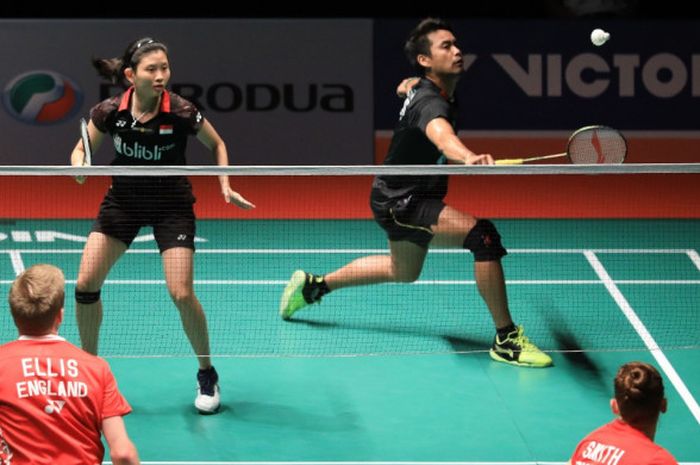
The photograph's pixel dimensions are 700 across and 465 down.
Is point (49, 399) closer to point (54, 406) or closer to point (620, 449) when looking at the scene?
point (54, 406)

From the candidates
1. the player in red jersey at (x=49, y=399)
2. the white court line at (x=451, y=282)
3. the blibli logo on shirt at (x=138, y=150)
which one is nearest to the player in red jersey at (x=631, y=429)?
the player in red jersey at (x=49, y=399)

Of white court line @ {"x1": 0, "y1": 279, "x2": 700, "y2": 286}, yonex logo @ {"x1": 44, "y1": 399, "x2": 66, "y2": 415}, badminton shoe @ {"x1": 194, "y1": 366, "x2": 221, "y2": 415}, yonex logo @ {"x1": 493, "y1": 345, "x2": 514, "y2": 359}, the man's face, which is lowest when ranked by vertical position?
badminton shoe @ {"x1": 194, "y1": 366, "x2": 221, "y2": 415}

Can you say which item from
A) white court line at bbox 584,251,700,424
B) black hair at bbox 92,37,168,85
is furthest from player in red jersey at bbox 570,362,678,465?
black hair at bbox 92,37,168,85

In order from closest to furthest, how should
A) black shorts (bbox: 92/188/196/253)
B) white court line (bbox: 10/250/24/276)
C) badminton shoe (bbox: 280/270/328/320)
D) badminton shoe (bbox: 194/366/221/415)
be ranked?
black shorts (bbox: 92/188/196/253) → badminton shoe (bbox: 194/366/221/415) → badminton shoe (bbox: 280/270/328/320) → white court line (bbox: 10/250/24/276)

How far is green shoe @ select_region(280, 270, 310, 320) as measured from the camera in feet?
26.0

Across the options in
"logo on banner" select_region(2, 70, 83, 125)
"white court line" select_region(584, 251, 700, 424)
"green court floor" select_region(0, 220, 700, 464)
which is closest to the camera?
"green court floor" select_region(0, 220, 700, 464)

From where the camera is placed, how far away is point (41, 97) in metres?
12.5

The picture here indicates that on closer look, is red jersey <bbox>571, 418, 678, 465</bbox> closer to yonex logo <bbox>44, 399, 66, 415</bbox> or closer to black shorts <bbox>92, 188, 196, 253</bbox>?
yonex logo <bbox>44, 399, 66, 415</bbox>

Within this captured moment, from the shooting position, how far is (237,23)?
12.6 metres

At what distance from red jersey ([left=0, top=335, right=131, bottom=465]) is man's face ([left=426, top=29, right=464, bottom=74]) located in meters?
3.80

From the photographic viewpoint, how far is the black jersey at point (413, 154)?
6988mm

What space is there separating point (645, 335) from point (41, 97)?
6.91 m

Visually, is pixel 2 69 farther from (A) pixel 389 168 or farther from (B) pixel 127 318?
(A) pixel 389 168

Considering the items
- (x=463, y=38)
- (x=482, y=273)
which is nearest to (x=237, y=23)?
(x=463, y=38)
